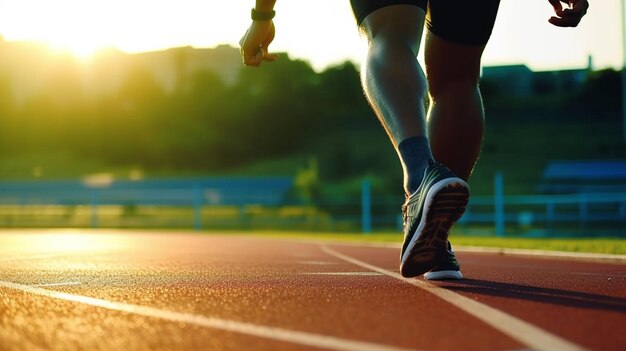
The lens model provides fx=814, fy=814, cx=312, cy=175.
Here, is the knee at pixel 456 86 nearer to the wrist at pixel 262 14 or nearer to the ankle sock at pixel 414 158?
the wrist at pixel 262 14

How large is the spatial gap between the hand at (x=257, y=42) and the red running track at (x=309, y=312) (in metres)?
0.86

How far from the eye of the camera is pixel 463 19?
3068 mm

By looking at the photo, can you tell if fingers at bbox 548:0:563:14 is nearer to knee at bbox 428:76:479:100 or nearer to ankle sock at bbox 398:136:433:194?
knee at bbox 428:76:479:100

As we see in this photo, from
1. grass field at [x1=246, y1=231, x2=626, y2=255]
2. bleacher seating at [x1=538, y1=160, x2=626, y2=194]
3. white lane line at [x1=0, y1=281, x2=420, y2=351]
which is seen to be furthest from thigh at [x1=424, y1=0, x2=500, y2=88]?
bleacher seating at [x1=538, y1=160, x2=626, y2=194]

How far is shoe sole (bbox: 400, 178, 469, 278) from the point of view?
2.24 meters

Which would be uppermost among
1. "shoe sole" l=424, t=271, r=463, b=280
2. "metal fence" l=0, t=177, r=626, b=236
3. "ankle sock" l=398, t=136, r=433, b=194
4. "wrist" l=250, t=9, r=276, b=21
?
"wrist" l=250, t=9, r=276, b=21

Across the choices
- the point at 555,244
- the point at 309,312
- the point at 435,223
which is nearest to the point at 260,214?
the point at 555,244

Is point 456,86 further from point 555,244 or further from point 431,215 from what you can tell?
point 555,244

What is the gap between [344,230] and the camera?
89.8ft

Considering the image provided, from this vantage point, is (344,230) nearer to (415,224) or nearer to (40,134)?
(415,224)

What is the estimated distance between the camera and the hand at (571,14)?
3.06 m

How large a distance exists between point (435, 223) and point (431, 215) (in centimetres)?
4

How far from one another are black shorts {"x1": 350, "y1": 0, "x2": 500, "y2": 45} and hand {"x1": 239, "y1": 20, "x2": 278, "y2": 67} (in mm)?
621

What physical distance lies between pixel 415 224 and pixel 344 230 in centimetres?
2507
